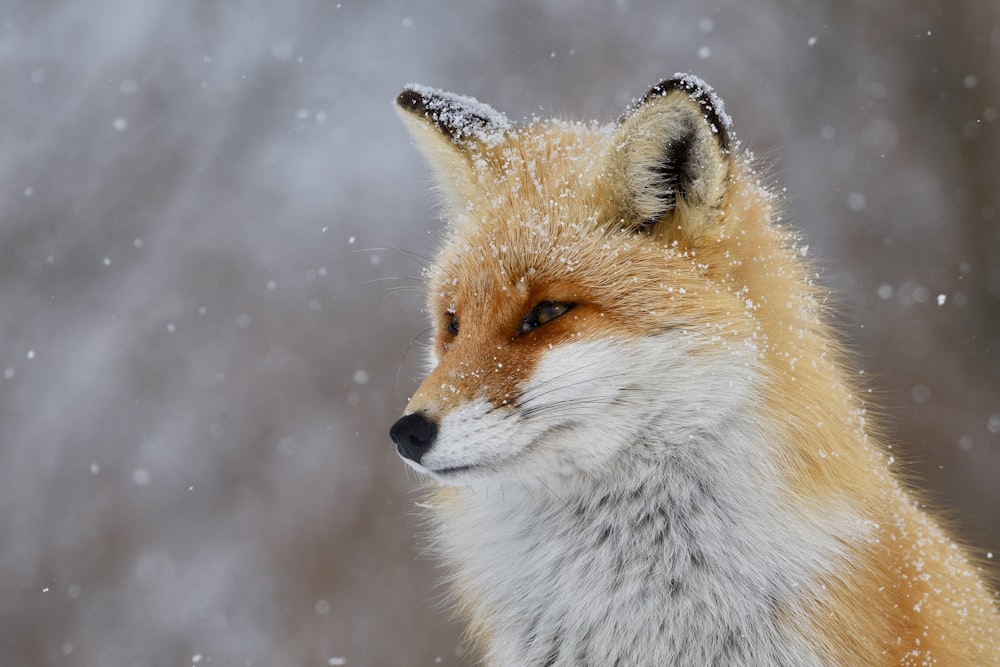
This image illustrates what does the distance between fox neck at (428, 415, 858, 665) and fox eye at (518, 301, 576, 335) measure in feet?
1.24

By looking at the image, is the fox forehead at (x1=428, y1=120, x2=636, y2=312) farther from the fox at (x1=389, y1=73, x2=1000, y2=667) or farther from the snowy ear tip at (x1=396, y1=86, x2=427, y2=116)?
the snowy ear tip at (x1=396, y1=86, x2=427, y2=116)

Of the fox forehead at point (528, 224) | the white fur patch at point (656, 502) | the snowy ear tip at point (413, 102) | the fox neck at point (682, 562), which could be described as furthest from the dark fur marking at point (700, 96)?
the snowy ear tip at point (413, 102)

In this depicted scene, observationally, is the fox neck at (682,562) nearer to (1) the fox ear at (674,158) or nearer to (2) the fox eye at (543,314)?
(2) the fox eye at (543,314)

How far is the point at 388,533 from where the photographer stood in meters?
5.09

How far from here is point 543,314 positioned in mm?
1924

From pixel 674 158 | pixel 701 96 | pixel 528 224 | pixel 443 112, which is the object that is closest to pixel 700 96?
pixel 701 96

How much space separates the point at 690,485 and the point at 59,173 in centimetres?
547

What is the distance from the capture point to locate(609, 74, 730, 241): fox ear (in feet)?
5.96

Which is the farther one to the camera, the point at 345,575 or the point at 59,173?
the point at 59,173

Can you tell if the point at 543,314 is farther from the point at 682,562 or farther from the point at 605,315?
the point at 682,562

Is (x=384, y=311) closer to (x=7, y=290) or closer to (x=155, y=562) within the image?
(x=155, y=562)

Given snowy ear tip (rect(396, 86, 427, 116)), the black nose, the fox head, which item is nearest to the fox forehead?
the fox head

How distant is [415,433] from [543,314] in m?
0.44

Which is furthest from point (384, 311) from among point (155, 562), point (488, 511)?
point (488, 511)
